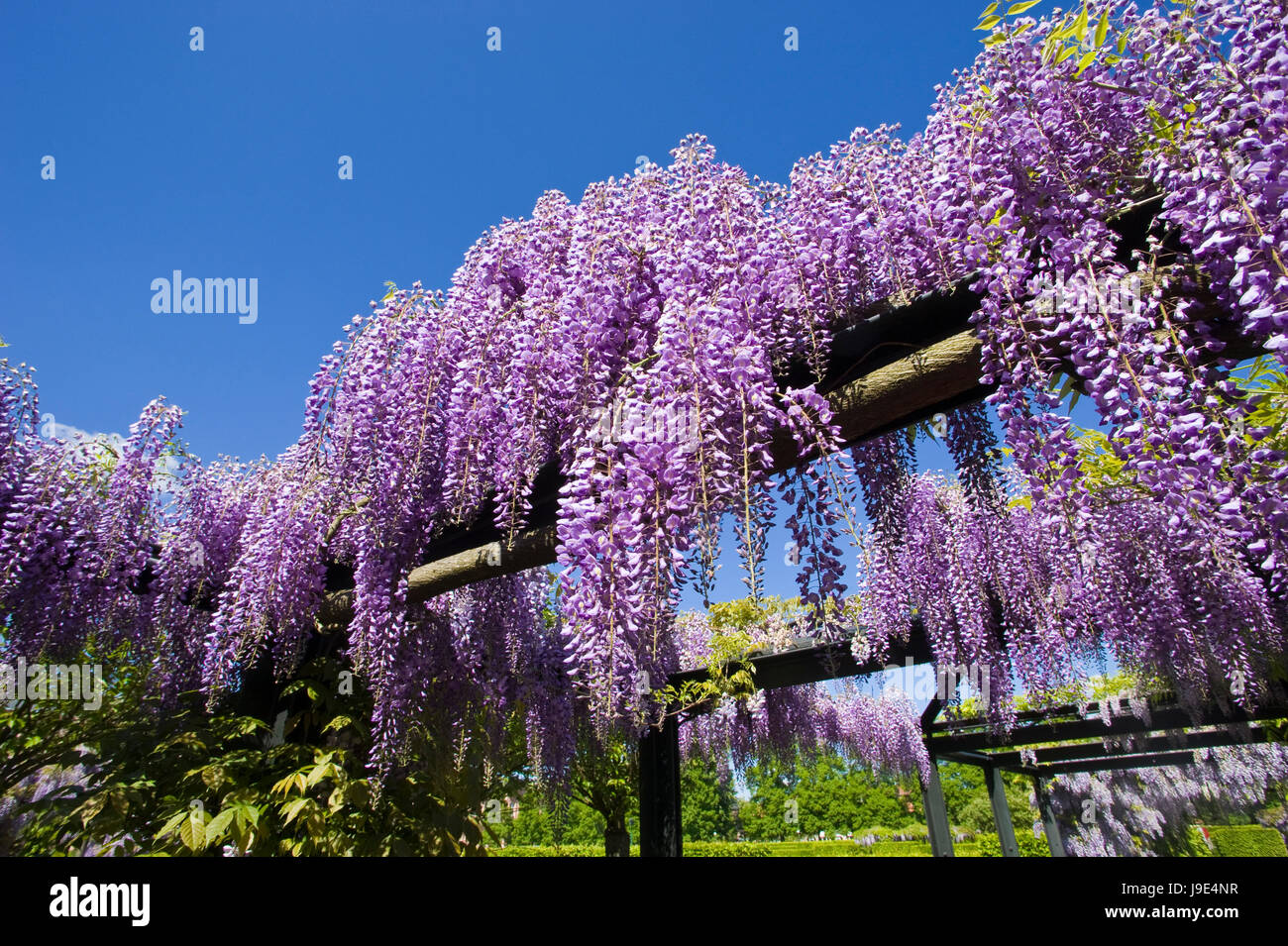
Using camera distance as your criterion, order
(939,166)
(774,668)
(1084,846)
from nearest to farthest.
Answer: (939,166) → (774,668) → (1084,846)

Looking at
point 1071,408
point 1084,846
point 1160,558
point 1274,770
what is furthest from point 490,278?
point 1084,846

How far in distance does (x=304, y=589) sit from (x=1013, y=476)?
4.06 metres

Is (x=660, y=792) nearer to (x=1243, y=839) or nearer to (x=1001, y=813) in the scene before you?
(x=1001, y=813)

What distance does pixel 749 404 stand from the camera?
199 centimetres

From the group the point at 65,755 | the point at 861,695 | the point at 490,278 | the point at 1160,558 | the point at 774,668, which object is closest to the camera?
the point at 490,278

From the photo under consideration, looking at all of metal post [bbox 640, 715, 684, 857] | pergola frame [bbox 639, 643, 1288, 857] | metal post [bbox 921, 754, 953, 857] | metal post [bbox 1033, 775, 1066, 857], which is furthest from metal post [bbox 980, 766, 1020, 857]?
metal post [bbox 640, 715, 684, 857]

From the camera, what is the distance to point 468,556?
10.7ft

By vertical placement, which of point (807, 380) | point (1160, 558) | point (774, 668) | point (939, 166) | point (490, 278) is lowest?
point (774, 668)

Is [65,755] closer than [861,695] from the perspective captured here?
Yes

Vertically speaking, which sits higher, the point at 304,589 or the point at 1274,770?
the point at 304,589

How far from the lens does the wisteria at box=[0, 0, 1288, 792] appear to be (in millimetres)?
1639

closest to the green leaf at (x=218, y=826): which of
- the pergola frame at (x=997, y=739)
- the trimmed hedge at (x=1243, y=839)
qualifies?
the pergola frame at (x=997, y=739)

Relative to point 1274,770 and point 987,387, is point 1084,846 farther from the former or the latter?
point 987,387

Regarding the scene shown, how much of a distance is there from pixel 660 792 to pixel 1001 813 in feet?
23.7
